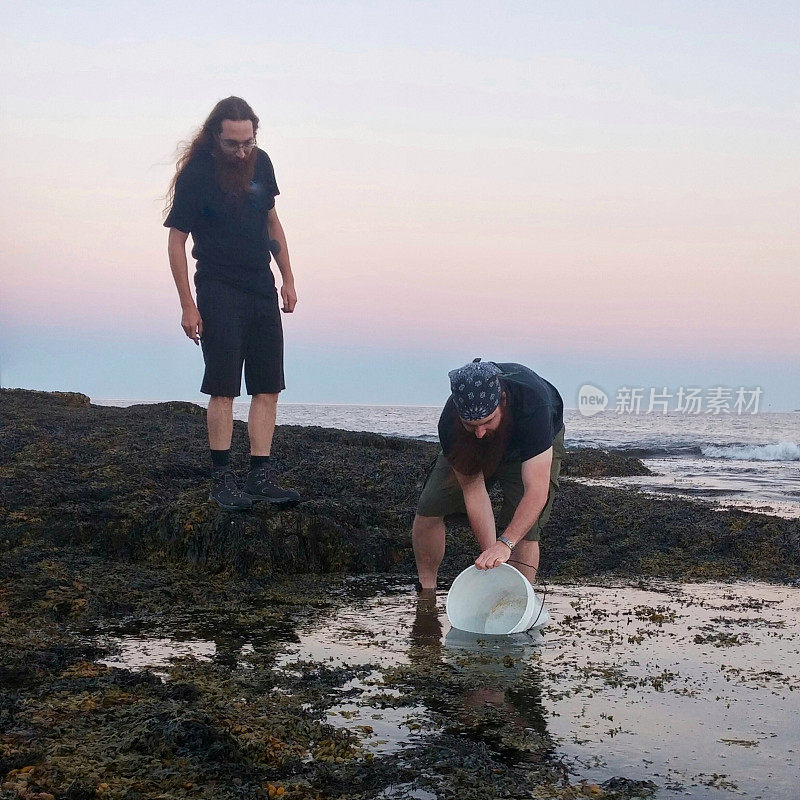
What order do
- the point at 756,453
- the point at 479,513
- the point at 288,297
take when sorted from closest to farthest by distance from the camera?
the point at 479,513 < the point at 288,297 < the point at 756,453

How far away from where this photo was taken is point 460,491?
4488mm

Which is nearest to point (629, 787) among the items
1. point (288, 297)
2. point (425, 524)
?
point (425, 524)

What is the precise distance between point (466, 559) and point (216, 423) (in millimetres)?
1871

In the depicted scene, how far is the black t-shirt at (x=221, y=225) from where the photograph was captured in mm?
5156

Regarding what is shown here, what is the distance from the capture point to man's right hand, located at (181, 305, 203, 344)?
5156mm

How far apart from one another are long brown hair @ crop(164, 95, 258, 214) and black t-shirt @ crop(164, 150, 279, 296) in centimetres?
6

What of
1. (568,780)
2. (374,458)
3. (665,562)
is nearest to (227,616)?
(568,780)

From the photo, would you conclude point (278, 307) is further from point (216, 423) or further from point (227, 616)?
point (227, 616)

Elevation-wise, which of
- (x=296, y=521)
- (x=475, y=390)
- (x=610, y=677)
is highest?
(x=475, y=390)

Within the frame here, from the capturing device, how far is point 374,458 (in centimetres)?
859

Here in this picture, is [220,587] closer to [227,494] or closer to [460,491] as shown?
[227,494]

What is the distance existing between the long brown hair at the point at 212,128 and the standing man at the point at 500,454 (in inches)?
88.3

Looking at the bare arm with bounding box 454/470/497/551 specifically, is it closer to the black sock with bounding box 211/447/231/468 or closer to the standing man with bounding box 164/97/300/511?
the standing man with bounding box 164/97/300/511

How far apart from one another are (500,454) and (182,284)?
231 cm
